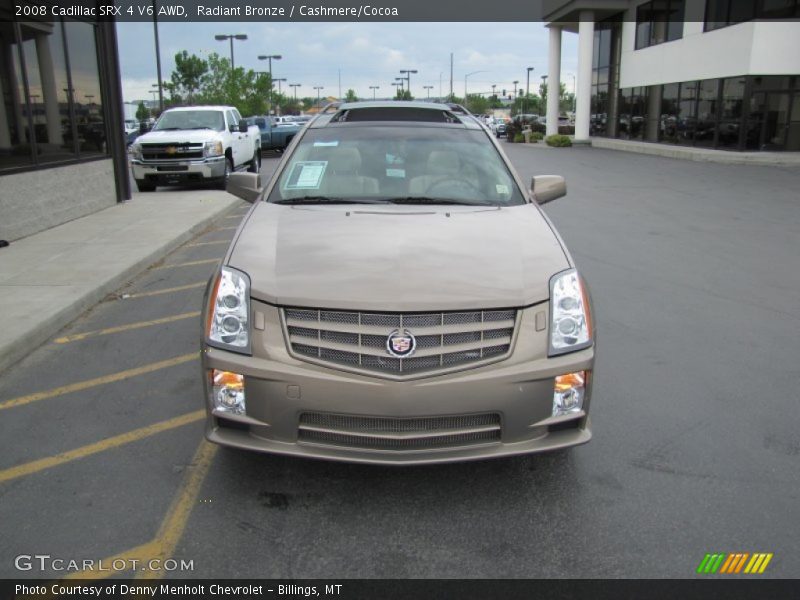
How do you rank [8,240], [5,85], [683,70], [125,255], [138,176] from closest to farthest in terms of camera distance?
[125,255]
[8,240]
[5,85]
[138,176]
[683,70]

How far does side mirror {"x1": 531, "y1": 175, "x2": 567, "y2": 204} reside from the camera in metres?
5.00

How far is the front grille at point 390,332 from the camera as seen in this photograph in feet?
10.3

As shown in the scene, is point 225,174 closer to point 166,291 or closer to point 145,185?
point 145,185

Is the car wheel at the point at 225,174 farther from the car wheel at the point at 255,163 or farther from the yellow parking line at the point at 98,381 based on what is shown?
the yellow parking line at the point at 98,381

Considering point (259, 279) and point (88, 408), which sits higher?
point (259, 279)

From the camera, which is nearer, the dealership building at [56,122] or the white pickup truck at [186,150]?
the dealership building at [56,122]

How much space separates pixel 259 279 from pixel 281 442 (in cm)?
78

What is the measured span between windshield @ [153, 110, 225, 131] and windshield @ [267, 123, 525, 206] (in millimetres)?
13175

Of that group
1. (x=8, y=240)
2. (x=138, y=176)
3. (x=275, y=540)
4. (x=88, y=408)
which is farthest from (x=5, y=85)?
(x=275, y=540)

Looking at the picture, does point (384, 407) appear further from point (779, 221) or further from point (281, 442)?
point (779, 221)

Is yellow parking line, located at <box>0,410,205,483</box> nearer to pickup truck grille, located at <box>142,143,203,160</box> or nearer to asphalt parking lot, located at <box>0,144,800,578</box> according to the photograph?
asphalt parking lot, located at <box>0,144,800,578</box>

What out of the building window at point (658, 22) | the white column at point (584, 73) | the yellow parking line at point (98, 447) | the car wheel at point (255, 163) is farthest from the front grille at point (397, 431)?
the white column at point (584, 73)

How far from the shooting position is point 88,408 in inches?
178

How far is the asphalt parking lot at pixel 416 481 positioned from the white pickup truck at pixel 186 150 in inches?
419
